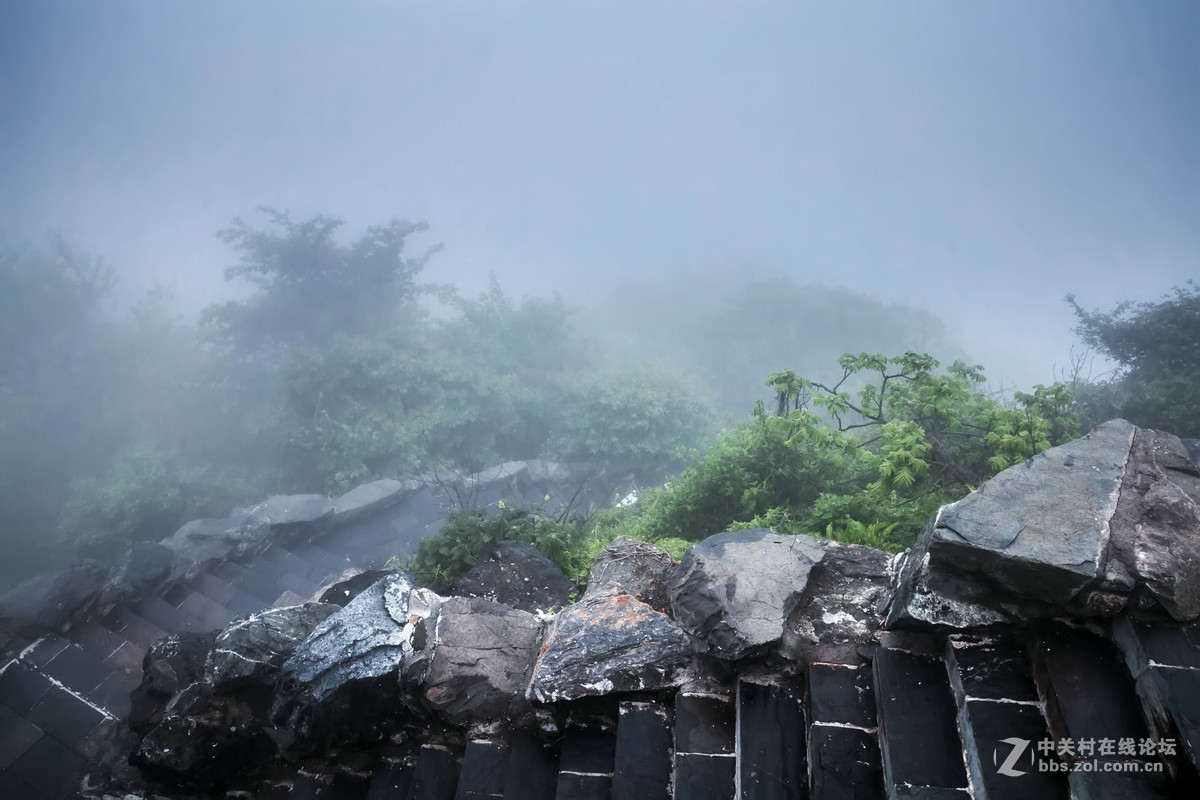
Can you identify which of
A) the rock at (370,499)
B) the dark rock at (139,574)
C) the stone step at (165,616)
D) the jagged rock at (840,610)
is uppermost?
the rock at (370,499)

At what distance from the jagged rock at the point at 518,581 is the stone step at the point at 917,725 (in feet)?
5.42

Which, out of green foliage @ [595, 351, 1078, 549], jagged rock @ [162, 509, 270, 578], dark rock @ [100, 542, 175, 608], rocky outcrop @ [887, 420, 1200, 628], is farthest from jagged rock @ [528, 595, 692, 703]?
jagged rock @ [162, 509, 270, 578]

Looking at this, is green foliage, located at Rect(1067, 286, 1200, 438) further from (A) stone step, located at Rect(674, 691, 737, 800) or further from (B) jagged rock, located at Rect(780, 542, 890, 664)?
(A) stone step, located at Rect(674, 691, 737, 800)

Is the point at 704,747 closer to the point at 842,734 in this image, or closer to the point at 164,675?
the point at 842,734

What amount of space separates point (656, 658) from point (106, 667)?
5383mm

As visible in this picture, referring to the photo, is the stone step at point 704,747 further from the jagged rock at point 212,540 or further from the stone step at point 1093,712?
the jagged rock at point 212,540

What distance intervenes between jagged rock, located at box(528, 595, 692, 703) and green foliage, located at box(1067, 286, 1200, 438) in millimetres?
5694

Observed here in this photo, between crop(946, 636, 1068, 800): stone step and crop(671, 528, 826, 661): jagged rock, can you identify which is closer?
crop(946, 636, 1068, 800): stone step

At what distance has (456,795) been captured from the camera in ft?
6.56

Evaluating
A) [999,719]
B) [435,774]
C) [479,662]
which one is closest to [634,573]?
[479,662]

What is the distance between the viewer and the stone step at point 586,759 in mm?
1840

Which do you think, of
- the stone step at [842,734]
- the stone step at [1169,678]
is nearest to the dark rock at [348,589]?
the stone step at [842,734]

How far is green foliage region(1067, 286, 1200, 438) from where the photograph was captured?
17.7ft

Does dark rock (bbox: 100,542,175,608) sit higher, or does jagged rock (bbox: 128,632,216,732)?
dark rock (bbox: 100,542,175,608)
